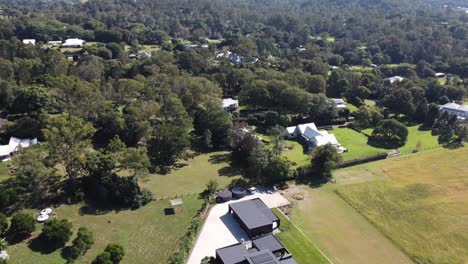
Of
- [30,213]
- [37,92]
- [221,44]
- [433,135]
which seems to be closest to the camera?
[30,213]

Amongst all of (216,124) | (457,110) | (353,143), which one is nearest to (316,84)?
(353,143)

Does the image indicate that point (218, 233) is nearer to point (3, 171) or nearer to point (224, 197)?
point (224, 197)

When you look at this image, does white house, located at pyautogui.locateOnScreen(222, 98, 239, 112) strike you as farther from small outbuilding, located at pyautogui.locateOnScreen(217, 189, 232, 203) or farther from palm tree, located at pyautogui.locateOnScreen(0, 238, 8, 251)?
palm tree, located at pyautogui.locateOnScreen(0, 238, 8, 251)

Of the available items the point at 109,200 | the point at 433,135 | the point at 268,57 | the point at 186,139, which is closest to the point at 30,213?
the point at 109,200

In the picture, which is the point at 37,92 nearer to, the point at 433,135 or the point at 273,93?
the point at 273,93

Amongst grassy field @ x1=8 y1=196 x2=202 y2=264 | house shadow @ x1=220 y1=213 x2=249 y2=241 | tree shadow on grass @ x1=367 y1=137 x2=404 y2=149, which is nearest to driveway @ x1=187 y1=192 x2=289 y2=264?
house shadow @ x1=220 y1=213 x2=249 y2=241
